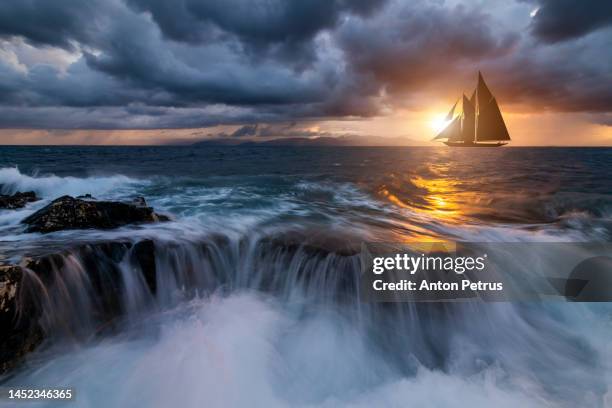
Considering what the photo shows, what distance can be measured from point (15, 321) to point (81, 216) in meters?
3.78

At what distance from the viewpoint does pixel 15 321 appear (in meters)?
4.60

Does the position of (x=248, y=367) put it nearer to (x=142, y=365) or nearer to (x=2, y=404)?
(x=142, y=365)

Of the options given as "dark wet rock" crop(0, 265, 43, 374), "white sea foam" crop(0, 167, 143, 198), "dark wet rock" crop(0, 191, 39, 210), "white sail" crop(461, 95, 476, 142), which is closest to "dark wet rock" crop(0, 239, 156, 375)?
"dark wet rock" crop(0, 265, 43, 374)

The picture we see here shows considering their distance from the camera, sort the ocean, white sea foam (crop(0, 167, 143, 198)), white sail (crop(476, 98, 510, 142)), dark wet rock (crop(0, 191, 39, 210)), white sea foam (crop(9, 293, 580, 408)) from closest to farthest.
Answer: white sea foam (crop(9, 293, 580, 408)) → the ocean → dark wet rock (crop(0, 191, 39, 210)) → white sea foam (crop(0, 167, 143, 198)) → white sail (crop(476, 98, 510, 142))

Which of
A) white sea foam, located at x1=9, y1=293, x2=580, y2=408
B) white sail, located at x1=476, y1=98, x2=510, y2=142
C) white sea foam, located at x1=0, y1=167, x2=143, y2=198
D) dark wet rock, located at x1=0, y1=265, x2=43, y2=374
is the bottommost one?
white sea foam, located at x1=9, y1=293, x2=580, y2=408

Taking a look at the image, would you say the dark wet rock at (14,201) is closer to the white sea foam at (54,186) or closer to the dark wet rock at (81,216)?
the dark wet rock at (81,216)

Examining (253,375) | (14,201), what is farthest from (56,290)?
(14,201)

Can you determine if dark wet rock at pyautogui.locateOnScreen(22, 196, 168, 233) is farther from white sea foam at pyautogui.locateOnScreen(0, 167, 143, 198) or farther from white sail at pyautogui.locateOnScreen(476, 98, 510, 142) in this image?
white sail at pyautogui.locateOnScreen(476, 98, 510, 142)

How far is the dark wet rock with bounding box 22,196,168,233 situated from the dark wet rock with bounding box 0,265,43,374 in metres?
2.93

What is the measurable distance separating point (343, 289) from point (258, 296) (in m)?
1.94

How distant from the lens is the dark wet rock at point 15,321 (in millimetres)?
4414

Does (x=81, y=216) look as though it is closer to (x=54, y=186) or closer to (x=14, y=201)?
(x=14, y=201)

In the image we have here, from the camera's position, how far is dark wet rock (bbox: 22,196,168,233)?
24.6 feet

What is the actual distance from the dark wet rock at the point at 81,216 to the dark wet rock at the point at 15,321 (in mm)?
2931
